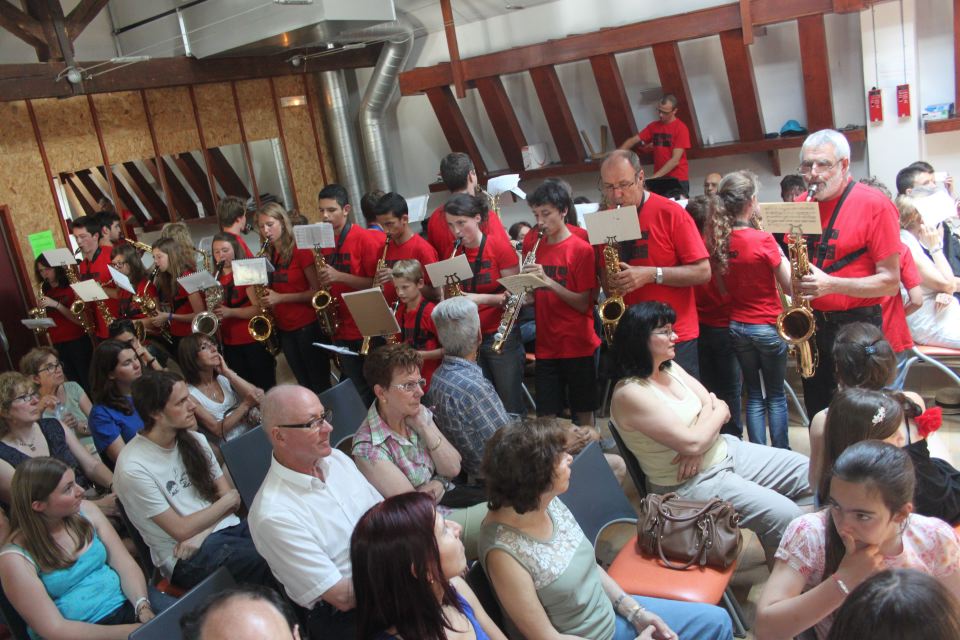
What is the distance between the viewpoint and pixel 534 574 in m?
2.29

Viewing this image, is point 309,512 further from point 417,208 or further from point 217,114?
point 217,114

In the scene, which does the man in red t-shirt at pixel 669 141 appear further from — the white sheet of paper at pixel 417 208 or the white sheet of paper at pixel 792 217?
the white sheet of paper at pixel 792 217

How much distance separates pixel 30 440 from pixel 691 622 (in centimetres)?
309

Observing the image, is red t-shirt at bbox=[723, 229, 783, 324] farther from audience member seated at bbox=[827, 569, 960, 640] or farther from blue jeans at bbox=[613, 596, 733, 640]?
audience member seated at bbox=[827, 569, 960, 640]

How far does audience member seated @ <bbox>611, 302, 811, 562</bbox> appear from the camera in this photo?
9.66 feet

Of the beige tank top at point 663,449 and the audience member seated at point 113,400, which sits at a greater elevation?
the audience member seated at point 113,400

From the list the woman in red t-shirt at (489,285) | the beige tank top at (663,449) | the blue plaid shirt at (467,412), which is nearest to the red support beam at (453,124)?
the woman in red t-shirt at (489,285)

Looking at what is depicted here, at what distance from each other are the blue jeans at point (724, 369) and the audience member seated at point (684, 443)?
34.5 inches

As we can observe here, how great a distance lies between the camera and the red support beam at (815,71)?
7094mm

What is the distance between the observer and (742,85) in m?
7.65

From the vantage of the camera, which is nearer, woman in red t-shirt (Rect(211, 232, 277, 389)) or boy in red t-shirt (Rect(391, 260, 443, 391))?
boy in red t-shirt (Rect(391, 260, 443, 391))

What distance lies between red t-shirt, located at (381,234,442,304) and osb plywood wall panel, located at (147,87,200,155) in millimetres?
4465

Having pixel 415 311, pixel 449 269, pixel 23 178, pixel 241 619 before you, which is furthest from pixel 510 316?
pixel 23 178

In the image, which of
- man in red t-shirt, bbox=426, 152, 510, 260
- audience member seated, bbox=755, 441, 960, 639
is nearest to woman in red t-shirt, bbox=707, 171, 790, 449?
man in red t-shirt, bbox=426, 152, 510, 260
